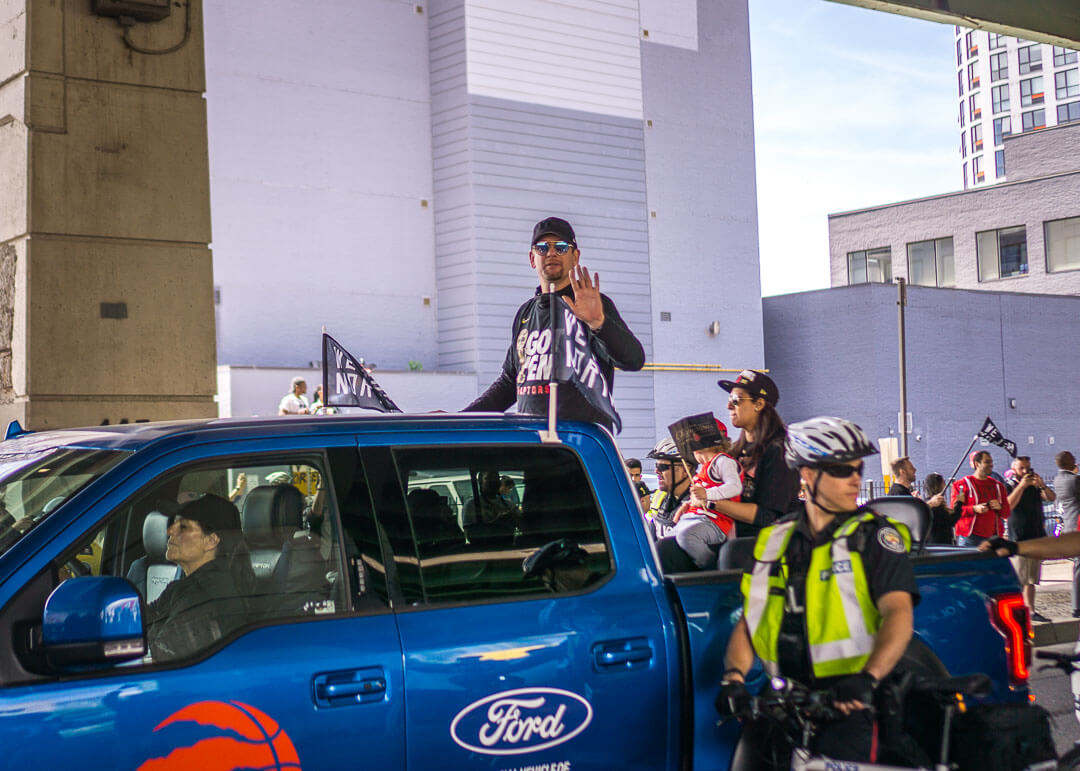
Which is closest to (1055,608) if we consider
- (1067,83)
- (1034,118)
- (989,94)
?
(1067,83)

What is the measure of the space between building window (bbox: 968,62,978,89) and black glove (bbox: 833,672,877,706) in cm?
12854

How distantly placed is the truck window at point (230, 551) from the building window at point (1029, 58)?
122 m

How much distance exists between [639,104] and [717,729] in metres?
30.6

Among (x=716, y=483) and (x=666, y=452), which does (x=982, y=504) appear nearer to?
(x=666, y=452)

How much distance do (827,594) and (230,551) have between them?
174 cm

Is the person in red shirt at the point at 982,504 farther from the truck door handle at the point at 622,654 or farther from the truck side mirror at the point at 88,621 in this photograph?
the truck side mirror at the point at 88,621

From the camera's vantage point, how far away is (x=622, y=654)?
3.65m

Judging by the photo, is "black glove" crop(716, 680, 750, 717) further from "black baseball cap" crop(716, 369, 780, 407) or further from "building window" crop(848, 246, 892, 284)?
"building window" crop(848, 246, 892, 284)

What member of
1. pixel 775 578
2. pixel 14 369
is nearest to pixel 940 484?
pixel 14 369

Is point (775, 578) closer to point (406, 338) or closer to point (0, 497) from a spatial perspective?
point (0, 497)

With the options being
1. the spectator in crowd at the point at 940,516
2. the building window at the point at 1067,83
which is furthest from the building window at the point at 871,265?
the building window at the point at 1067,83

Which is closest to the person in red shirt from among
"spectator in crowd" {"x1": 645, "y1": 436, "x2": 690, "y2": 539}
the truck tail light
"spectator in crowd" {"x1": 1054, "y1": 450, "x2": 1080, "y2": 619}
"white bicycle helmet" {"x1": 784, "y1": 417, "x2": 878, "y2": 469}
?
"spectator in crowd" {"x1": 1054, "y1": 450, "x2": 1080, "y2": 619}

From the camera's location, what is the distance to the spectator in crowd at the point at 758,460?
5.13m

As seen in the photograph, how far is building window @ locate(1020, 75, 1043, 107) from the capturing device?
114 m
